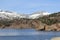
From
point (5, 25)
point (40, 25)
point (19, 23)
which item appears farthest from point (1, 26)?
point (40, 25)

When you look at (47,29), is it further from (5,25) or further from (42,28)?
(5,25)

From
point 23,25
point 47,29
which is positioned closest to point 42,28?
point 47,29

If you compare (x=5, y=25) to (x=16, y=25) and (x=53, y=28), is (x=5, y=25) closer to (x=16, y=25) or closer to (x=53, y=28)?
(x=16, y=25)

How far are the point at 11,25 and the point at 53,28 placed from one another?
39600mm

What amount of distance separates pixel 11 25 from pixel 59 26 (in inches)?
1573

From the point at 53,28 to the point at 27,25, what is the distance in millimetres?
37153

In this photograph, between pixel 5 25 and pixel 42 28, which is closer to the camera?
pixel 42 28

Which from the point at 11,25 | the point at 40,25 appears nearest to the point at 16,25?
the point at 11,25

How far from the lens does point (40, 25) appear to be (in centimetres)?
7550

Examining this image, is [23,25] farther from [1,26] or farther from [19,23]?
[1,26]

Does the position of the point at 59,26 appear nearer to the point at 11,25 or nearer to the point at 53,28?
the point at 53,28

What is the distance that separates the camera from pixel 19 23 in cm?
11312

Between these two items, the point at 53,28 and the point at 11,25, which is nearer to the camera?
the point at 53,28

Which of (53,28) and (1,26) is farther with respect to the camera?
(1,26)
